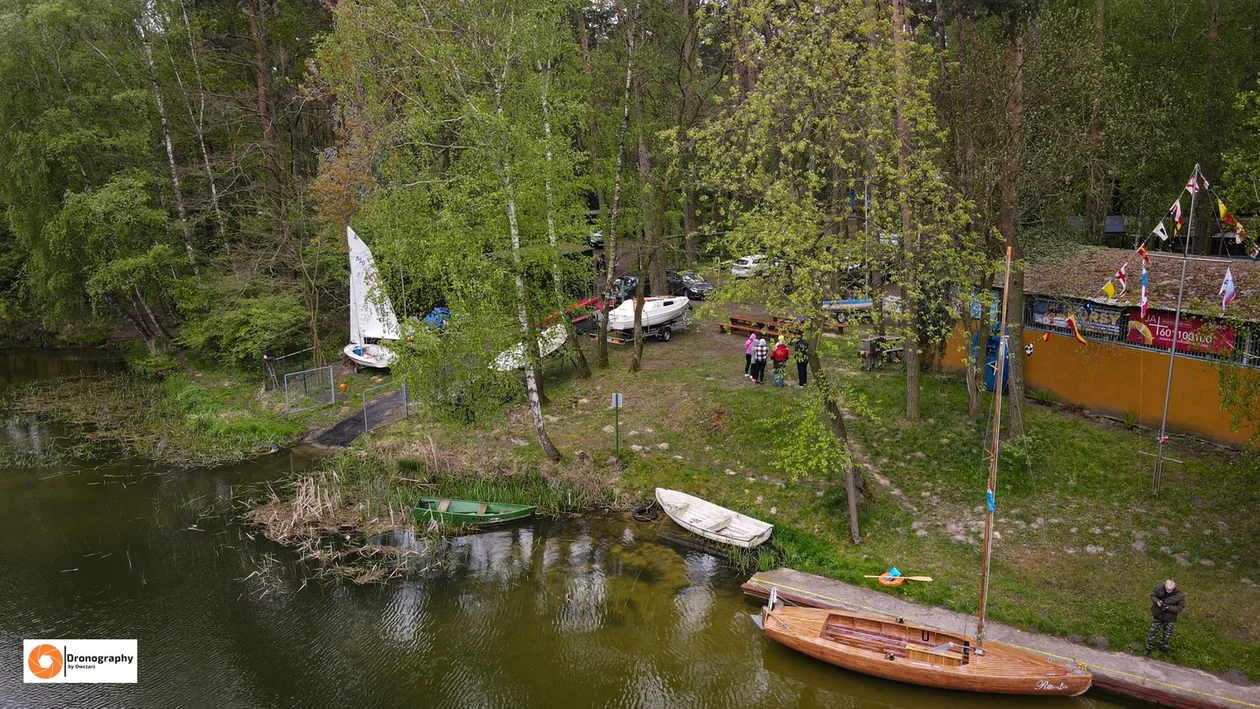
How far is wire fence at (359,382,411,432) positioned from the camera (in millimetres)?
24763

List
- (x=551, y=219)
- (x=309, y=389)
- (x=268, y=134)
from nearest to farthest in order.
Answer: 1. (x=551, y=219)
2. (x=309, y=389)
3. (x=268, y=134)

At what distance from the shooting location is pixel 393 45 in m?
23.5

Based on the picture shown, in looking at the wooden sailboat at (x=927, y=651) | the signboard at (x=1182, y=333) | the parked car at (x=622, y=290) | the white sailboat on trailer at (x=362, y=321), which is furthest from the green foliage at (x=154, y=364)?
the signboard at (x=1182, y=333)

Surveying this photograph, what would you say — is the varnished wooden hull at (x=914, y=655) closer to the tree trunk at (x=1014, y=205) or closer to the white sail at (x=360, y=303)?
the tree trunk at (x=1014, y=205)

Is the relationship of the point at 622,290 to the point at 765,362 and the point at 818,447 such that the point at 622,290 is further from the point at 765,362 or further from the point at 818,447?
the point at 818,447

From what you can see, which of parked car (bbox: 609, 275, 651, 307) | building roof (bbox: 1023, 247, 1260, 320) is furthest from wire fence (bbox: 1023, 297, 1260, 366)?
parked car (bbox: 609, 275, 651, 307)

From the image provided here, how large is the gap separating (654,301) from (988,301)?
14.9 metres

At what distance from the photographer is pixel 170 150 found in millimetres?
32594

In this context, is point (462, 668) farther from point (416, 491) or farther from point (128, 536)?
point (128, 536)

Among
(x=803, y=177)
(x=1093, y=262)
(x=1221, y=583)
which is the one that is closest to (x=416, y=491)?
(x=803, y=177)

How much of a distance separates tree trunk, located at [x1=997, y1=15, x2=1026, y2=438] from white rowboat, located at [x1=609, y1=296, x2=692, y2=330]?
14008 millimetres

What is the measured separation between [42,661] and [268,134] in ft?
80.6

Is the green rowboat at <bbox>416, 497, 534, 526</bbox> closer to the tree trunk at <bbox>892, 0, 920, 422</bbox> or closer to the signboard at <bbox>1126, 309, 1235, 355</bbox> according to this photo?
the tree trunk at <bbox>892, 0, 920, 422</bbox>
